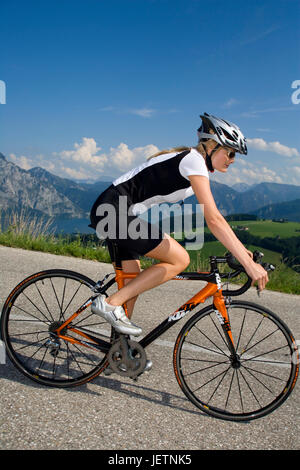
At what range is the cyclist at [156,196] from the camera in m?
2.82

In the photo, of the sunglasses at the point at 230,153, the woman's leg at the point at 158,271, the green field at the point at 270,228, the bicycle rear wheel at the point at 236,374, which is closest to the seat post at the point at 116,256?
the woman's leg at the point at 158,271

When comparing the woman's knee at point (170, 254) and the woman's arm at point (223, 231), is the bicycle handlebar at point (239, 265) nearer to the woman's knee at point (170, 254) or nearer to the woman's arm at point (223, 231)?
the woman's arm at point (223, 231)

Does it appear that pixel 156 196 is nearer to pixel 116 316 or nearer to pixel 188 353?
pixel 116 316

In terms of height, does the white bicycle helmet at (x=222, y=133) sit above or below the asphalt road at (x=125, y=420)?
above

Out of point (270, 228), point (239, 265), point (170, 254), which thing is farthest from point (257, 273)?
point (270, 228)

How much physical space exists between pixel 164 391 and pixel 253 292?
3768 mm

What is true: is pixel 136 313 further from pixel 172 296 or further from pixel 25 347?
pixel 25 347

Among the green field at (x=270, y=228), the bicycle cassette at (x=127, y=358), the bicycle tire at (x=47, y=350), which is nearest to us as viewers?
the bicycle cassette at (x=127, y=358)

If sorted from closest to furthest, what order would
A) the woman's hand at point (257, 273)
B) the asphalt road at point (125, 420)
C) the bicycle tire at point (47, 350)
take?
the asphalt road at point (125, 420) → the woman's hand at point (257, 273) → the bicycle tire at point (47, 350)
